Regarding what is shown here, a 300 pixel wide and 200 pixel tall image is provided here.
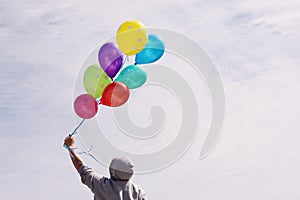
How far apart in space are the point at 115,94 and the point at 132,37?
2.45ft

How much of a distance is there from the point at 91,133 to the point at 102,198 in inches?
63.8

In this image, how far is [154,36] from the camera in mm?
5281

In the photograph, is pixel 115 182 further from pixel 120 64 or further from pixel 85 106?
pixel 120 64

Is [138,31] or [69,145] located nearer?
[69,145]

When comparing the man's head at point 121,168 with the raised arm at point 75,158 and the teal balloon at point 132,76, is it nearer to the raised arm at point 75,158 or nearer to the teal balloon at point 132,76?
the raised arm at point 75,158

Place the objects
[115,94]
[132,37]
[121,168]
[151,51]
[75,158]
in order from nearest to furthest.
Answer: [121,168] < [75,158] < [115,94] < [132,37] < [151,51]

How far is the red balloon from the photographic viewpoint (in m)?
4.92

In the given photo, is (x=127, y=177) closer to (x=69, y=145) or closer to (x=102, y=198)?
(x=102, y=198)

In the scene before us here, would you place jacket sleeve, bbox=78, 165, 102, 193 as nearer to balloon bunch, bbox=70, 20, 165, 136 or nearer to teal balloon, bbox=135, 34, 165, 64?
balloon bunch, bbox=70, 20, 165, 136

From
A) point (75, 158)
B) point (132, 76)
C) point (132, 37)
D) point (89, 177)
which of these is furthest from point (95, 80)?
point (89, 177)

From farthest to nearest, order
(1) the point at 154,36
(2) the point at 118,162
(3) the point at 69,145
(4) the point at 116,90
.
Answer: (1) the point at 154,36 < (4) the point at 116,90 < (3) the point at 69,145 < (2) the point at 118,162

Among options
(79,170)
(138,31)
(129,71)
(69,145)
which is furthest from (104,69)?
(79,170)

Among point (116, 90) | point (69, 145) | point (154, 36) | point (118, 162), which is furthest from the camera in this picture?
point (154, 36)

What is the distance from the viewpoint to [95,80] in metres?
5.15
